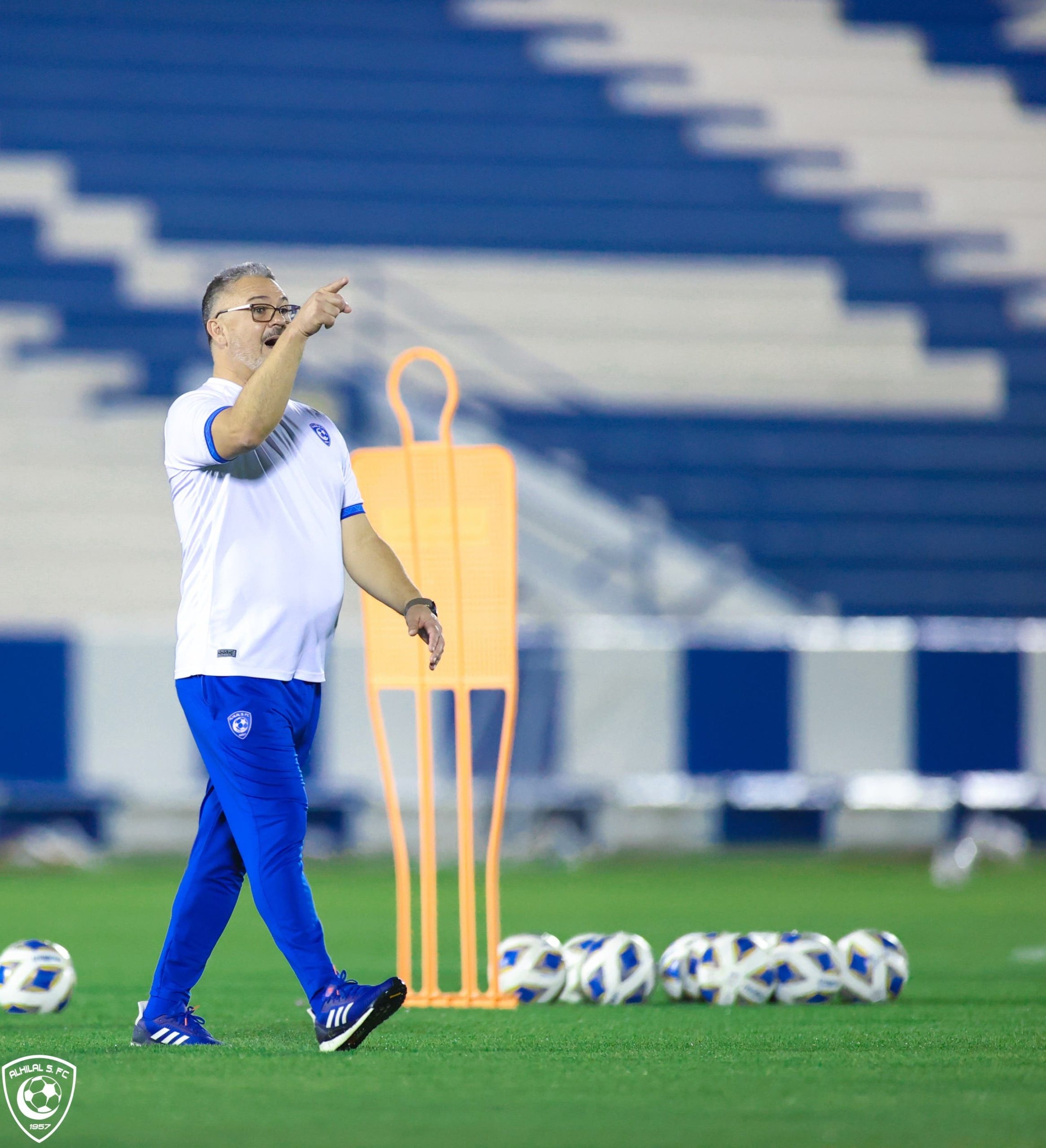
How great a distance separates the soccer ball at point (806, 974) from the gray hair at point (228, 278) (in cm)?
257

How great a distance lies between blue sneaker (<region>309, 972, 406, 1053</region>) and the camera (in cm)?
402

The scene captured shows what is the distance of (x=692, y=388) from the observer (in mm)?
15742

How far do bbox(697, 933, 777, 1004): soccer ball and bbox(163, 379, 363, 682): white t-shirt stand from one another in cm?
191

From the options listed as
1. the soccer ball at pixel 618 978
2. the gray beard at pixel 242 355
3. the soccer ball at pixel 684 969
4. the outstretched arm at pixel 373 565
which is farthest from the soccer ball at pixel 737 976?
the gray beard at pixel 242 355

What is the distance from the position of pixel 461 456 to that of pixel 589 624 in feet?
27.8

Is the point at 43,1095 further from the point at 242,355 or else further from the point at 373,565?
the point at 242,355

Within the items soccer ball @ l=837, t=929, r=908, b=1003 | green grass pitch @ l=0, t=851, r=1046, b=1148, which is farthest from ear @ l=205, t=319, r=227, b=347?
soccer ball @ l=837, t=929, r=908, b=1003

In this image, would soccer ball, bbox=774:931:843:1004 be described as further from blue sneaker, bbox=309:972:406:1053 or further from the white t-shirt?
the white t-shirt

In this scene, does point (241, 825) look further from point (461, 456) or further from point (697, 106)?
point (697, 106)

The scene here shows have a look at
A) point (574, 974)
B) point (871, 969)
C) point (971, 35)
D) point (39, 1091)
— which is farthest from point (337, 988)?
point (971, 35)

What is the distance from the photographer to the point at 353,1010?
4062 millimetres

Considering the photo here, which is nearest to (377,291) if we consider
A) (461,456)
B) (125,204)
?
(125,204)

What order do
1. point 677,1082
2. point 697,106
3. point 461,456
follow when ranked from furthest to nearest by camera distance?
point 697,106 < point 461,456 < point 677,1082

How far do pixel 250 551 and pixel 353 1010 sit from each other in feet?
3.38
